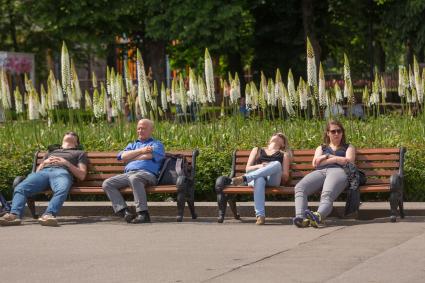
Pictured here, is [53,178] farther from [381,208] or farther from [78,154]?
[381,208]

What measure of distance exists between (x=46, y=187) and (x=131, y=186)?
1161 mm

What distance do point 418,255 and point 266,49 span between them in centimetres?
2814

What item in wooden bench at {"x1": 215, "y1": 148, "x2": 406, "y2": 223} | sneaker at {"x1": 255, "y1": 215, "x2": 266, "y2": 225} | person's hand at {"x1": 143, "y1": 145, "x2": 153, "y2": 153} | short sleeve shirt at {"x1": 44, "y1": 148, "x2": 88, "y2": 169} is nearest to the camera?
sneaker at {"x1": 255, "y1": 215, "x2": 266, "y2": 225}

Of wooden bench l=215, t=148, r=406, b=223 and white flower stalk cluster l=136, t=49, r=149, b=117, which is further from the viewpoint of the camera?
white flower stalk cluster l=136, t=49, r=149, b=117

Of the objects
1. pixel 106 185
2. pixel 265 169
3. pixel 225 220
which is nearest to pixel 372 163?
pixel 265 169

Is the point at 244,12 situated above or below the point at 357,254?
above

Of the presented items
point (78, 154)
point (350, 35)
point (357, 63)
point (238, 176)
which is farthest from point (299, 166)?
point (357, 63)

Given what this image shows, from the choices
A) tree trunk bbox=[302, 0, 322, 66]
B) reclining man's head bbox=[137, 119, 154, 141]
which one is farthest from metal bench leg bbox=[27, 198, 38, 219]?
tree trunk bbox=[302, 0, 322, 66]

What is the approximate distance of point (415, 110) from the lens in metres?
19.4

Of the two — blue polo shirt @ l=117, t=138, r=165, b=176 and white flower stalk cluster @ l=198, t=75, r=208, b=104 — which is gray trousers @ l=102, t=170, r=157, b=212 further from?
white flower stalk cluster @ l=198, t=75, r=208, b=104

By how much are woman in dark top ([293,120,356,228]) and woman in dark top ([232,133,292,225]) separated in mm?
359

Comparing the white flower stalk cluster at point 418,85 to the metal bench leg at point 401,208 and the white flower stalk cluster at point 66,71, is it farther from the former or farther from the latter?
the white flower stalk cluster at point 66,71

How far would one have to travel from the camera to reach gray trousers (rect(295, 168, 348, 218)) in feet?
44.2

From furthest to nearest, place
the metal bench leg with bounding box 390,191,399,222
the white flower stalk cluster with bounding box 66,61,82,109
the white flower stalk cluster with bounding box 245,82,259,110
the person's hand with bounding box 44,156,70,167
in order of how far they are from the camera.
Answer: the white flower stalk cluster with bounding box 245,82,259,110 < the white flower stalk cluster with bounding box 66,61,82,109 < the person's hand with bounding box 44,156,70,167 < the metal bench leg with bounding box 390,191,399,222
